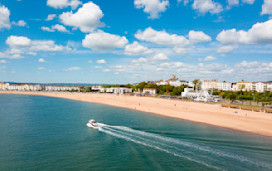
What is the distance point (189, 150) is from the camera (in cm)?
1959

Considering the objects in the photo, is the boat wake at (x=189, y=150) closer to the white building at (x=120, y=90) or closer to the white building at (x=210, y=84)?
the white building at (x=120, y=90)

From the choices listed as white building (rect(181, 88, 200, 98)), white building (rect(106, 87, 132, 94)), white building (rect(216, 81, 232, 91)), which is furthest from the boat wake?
white building (rect(216, 81, 232, 91))

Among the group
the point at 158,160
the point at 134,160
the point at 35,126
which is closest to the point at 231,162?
the point at 158,160

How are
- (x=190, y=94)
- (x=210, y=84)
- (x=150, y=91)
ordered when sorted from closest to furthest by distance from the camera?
(x=190, y=94), (x=150, y=91), (x=210, y=84)

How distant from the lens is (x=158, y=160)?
56.2ft

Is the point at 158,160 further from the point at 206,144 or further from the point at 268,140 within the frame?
the point at 268,140

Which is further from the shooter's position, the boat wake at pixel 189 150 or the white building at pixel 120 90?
the white building at pixel 120 90

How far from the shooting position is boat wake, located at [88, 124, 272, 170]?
16859 millimetres

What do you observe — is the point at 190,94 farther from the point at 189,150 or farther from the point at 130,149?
the point at 130,149

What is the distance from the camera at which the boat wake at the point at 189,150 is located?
16859 millimetres

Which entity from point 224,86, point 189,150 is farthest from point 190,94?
point 189,150

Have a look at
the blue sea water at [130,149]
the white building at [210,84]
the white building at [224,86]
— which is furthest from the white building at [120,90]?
the blue sea water at [130,149]

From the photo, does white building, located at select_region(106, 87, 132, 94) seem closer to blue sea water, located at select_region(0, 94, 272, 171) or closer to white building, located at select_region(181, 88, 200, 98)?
white building, located at select_region(181, 88, 200, 98)

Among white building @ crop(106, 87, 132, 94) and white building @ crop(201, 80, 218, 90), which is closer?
white building @ crop(106, 87, 132, 94)
